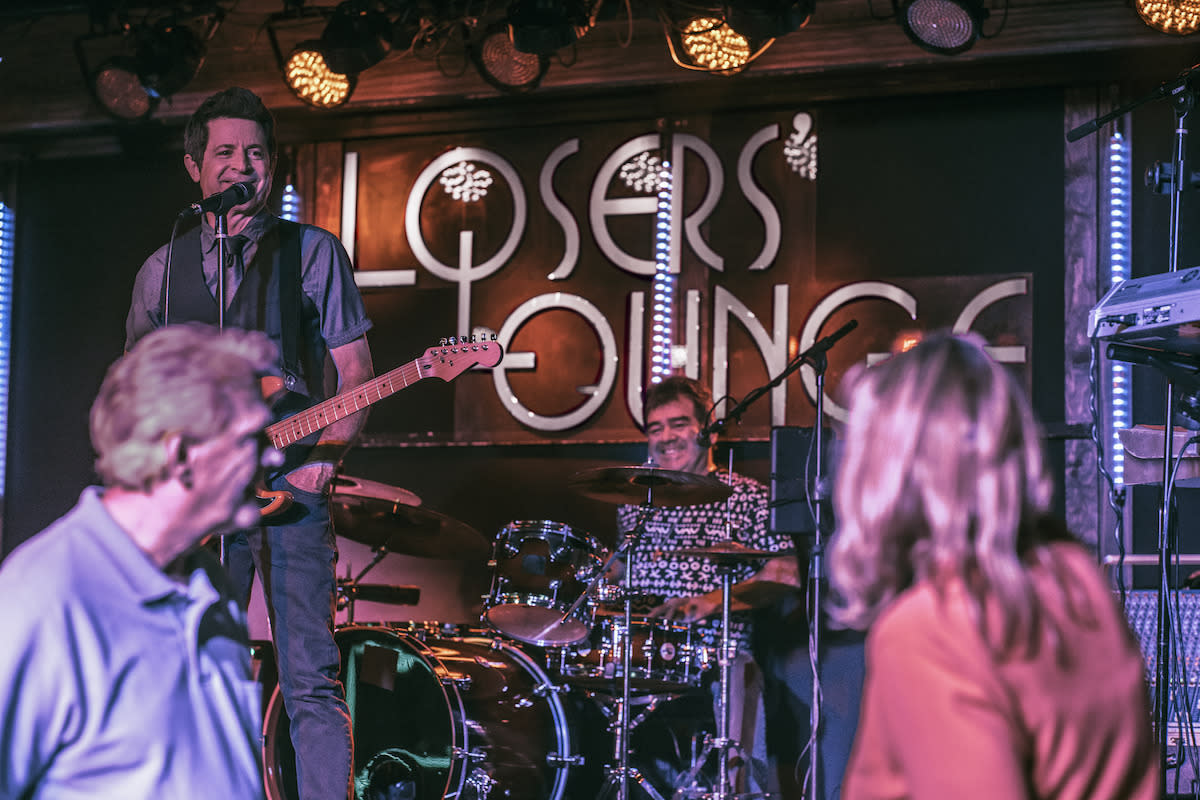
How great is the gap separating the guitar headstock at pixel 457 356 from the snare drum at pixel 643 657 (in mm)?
1687

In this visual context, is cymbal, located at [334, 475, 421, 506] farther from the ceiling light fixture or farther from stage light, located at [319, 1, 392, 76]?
the ceiling light fixture

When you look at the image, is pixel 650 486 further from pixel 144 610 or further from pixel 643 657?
pixel 144 610

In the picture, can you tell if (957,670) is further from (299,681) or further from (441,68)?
(441,68)

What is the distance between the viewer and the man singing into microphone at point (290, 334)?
3604mm

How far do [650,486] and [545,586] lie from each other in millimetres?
614

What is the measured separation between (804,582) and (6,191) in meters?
5.63

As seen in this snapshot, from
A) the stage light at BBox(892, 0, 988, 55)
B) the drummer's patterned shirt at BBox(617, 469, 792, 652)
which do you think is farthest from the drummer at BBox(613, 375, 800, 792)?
the stage light at BBox(892, 0, 988, 55)

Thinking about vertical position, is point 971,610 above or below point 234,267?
below

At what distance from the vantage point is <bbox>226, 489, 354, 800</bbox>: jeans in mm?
3564

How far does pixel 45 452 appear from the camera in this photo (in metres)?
8.02

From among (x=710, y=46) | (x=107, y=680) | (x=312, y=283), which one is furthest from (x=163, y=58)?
(x=107, y=680)

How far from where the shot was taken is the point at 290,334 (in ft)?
12.8

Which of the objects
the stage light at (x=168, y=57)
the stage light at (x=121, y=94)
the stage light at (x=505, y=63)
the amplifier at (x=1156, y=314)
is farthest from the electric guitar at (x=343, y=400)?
the stage light at (x=121, y=94)

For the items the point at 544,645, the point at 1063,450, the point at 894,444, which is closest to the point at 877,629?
the point at 894,444
